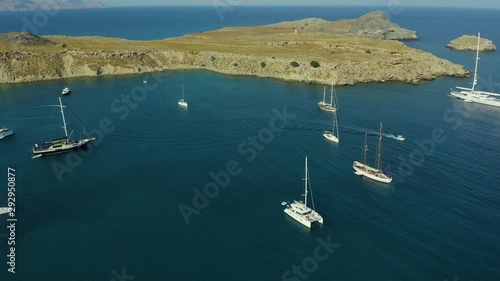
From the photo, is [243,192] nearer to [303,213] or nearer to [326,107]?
[303,213]

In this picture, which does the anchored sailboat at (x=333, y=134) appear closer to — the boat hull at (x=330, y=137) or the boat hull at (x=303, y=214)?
the boat hull at (x=330, y=137)

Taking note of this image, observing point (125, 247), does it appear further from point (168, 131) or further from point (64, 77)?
point (64, 77)

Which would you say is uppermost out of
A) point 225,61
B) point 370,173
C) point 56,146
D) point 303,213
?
point 225,61

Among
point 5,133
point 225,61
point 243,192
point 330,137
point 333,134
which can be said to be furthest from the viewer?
point 225,61

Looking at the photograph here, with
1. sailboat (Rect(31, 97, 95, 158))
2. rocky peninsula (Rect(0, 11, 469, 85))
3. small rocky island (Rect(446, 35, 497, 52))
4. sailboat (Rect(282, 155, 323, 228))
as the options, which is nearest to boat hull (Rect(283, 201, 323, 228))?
sailboat (Rect(282, 155, 323, 228))

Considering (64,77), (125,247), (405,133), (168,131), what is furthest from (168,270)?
(64,77)

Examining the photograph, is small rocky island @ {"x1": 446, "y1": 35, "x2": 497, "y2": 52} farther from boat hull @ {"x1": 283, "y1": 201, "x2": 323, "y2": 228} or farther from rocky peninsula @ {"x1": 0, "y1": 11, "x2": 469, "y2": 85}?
boat hull @ {"x1": 283, "y1": 201, "x2": 323, "y2": 228}

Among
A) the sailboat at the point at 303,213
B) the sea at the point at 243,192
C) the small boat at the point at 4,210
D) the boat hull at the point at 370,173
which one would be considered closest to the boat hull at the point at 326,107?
the sea at the point at 243,192

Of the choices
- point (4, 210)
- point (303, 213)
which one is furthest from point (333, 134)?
point (4, 210)
